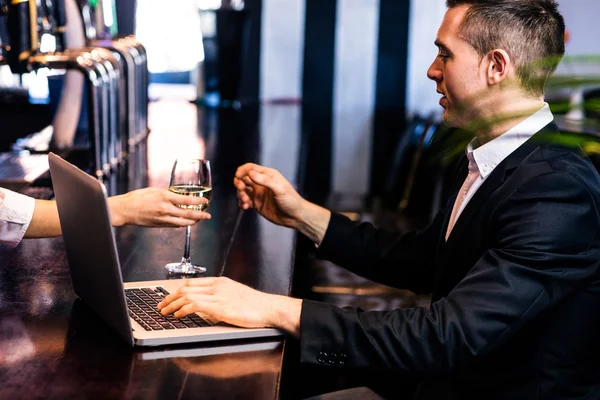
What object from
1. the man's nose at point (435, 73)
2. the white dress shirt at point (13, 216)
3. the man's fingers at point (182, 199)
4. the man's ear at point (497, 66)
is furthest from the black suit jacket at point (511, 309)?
the white dress shirt at point (13, 216)

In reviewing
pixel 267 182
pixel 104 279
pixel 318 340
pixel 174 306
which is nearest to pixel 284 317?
pixel 318 340

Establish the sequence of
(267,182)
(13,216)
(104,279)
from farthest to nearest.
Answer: (267,182)
(13,216)
(104,279)

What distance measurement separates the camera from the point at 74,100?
11.1ft

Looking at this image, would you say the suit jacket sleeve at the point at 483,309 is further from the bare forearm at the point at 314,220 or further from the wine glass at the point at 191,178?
the bare forearm at the point at 314,220

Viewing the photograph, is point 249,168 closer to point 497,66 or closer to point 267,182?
point 267,182

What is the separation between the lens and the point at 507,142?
1.62 m

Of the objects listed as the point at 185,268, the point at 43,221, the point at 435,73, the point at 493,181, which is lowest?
the point at 185,268

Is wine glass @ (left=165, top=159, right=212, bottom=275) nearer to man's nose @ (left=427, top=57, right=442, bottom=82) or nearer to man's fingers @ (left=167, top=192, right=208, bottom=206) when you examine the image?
man's fingers @ (left=167, top=192, right=208, bottom=206)

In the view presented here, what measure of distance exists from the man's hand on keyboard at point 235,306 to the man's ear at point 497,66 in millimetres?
588

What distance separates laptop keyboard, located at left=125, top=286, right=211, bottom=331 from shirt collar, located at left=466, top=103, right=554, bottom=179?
62 cm

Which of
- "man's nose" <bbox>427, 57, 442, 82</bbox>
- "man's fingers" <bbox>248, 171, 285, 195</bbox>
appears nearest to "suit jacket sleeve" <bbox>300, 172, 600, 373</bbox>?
"man's nose" <bbox>427, 57, 442, 82</bbox>

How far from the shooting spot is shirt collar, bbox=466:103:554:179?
160 cm

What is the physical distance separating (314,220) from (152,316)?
677mm

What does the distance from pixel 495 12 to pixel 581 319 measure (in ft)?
1.92
